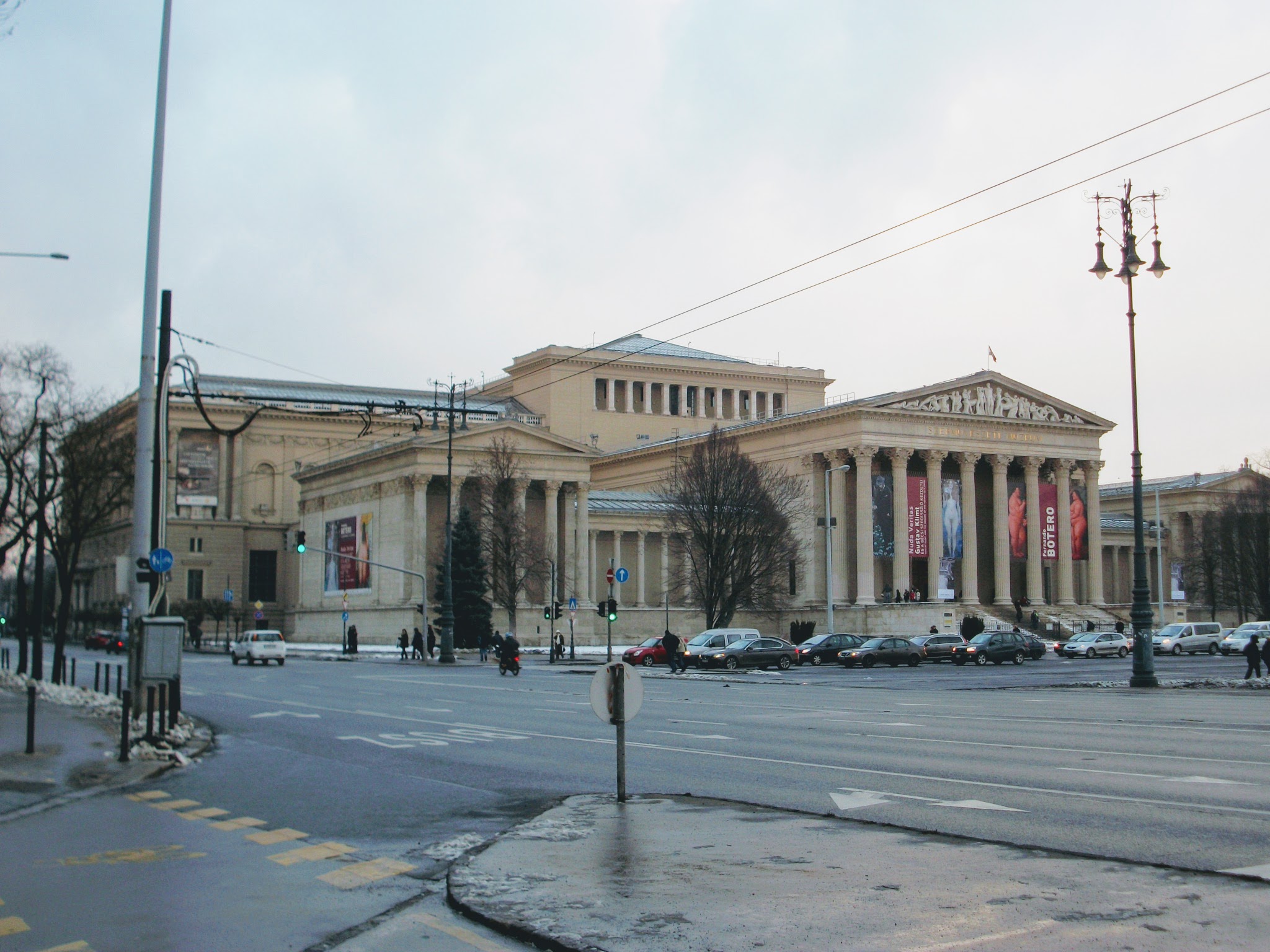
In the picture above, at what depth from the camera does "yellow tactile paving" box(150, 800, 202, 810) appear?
14164 millimetres

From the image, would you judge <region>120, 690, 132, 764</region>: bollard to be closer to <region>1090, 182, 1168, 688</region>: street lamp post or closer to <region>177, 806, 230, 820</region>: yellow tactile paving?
<region>177, 806, 230, 820</region>: yellow tactile paving

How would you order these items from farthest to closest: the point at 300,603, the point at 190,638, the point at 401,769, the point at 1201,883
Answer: the point at 300,603 → the point at 190,638 → the point at 401,769 → the point at 1201,883

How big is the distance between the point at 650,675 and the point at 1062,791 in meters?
36.7

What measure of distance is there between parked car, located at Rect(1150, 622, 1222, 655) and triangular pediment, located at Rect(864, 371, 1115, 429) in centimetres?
2316

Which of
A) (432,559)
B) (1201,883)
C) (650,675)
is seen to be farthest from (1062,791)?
(432,559)

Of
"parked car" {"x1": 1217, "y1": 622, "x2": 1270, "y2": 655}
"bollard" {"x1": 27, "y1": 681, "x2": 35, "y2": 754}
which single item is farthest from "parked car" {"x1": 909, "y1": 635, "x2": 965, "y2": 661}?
"bollard" {"x1": 27, "y1": 681, "x2": 35, "y2": 754}

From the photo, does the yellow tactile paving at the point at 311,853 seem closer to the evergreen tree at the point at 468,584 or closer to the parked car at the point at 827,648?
the parked car at the point at 827,648

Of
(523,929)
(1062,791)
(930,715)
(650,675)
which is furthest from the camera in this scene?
(650,675)

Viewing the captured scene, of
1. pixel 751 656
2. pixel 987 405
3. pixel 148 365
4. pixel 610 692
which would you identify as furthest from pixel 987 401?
pixel 610 692

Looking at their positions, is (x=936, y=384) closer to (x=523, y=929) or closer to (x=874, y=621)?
(x=874, y=621)

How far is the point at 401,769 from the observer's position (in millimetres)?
17641

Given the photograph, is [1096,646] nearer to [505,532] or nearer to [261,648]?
[505,532]

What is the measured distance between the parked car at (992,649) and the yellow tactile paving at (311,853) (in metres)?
52.1

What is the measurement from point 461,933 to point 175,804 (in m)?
7.33
